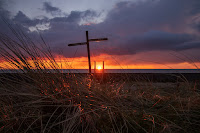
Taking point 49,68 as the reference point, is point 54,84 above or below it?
below

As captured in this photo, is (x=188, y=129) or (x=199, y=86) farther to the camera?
(x=199, y=86)

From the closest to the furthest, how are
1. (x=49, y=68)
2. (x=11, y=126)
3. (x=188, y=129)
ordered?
1. (x=11, y=126)
2. (x=188, y=129)
3. (x=49, y=68)

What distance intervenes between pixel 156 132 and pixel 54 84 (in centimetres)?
101

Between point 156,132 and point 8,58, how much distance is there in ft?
5.69

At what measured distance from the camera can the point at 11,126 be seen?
36.1 inches

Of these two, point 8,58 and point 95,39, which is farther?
point 95,39

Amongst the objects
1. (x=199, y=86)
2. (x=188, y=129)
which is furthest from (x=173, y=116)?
(x=199, y=86)

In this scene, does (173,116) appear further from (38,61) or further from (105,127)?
(38,61)

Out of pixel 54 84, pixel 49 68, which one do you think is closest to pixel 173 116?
pixel 54 84

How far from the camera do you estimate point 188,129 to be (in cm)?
110

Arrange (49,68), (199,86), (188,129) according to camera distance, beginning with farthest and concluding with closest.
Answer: (199,86) → (49,68) → (188,129)

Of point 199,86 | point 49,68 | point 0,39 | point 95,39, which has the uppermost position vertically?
point 95,39

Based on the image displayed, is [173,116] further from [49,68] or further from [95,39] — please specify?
[95,39]

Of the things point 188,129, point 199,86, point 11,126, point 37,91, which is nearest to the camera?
point 11,126
